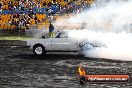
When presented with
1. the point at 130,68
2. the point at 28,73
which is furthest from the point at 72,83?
the point at 130,68

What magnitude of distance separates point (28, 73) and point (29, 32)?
1917cm

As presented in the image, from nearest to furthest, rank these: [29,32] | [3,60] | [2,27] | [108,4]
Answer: [3,60], [108,4], [29,32], [2,27]

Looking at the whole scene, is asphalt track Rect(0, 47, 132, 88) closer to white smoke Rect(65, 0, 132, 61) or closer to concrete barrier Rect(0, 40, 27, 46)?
white smoke Rect(65, 0, 132, 61)

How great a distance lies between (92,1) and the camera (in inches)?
1470

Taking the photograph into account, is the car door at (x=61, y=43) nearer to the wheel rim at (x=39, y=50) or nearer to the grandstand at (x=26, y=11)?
the wheel rim at (x=39, y=50)

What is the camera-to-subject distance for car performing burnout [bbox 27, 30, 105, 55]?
842 inches

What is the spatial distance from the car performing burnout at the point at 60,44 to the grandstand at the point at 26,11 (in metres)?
12.9

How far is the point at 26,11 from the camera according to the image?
3800 centimetres

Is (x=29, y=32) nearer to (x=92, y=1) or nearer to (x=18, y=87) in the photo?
(x=92, y=1)

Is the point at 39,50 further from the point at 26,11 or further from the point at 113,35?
the point at 26,11

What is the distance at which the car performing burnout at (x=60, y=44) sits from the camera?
2138cm

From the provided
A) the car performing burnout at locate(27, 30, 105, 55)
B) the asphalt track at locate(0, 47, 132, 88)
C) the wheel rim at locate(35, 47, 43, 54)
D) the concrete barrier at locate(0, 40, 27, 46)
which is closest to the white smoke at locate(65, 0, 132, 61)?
the car performing burnout at locate(27, 30, 105, 55)

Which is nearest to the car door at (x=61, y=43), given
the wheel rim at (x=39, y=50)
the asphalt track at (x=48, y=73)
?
the wheel rim at (x=39, y=50)

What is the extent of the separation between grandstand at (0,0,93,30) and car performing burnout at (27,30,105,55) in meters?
12.9
